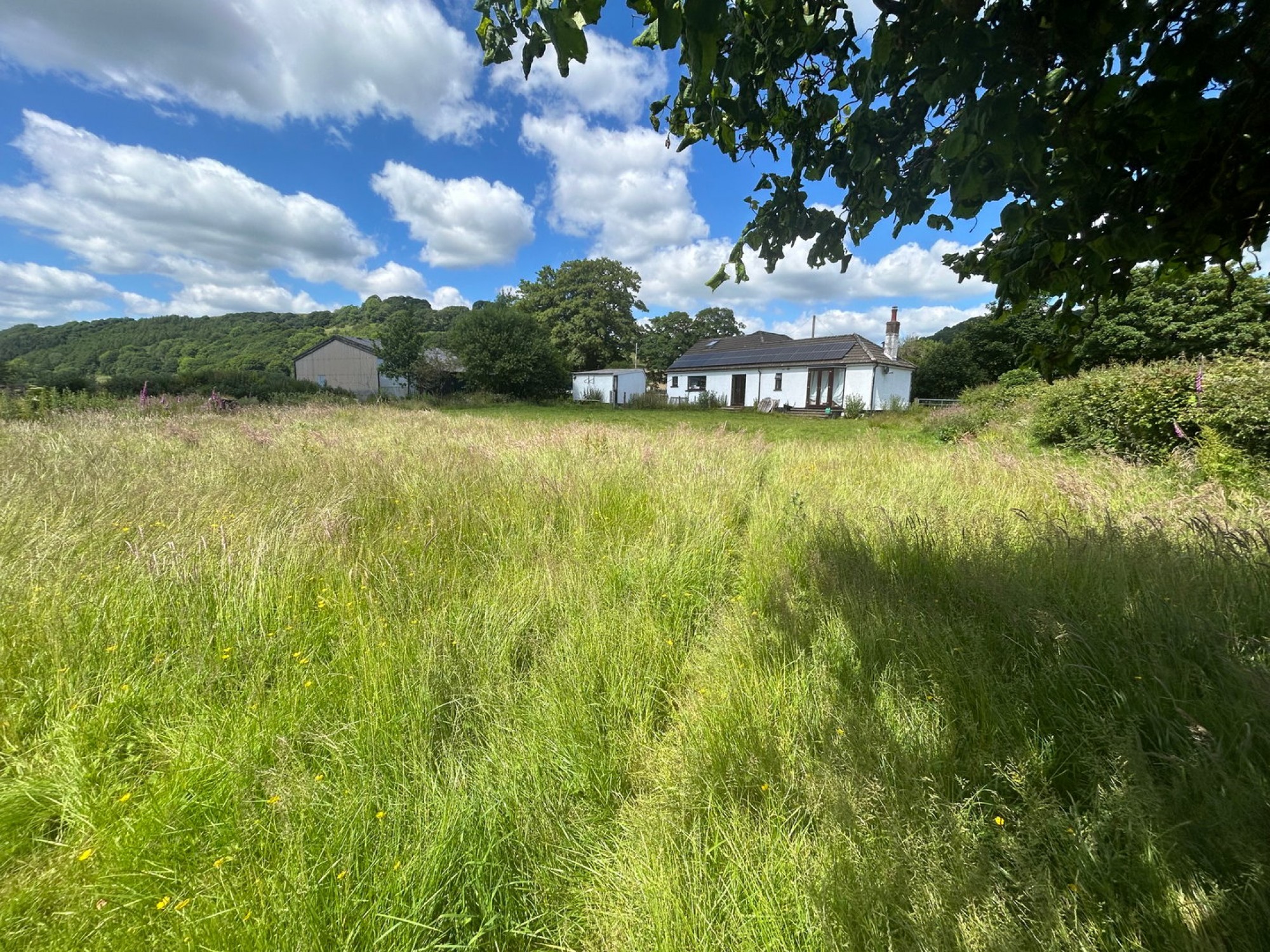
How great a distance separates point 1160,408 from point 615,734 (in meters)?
8.89

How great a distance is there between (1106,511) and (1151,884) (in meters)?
3.48

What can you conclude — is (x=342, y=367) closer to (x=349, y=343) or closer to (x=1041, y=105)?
(x=349, y=343)

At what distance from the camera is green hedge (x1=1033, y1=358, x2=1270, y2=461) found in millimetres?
5199

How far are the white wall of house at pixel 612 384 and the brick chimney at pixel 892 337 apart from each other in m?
16.9

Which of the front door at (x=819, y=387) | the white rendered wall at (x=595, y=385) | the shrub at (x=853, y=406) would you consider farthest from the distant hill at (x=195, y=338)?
the shrub at (x=853, y=406)

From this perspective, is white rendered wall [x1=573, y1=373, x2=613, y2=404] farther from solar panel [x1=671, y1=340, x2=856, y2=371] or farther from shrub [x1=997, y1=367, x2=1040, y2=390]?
shrub [x1=997, y1=367, x2=1040, y2=390]

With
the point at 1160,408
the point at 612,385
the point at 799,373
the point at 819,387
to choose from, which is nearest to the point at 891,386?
the point at 819,387

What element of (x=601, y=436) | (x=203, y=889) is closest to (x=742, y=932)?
(x=203, y=889)

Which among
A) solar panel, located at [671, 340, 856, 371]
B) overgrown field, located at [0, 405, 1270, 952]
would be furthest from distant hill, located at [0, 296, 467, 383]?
overgrown field, located at [0, 405, 1270, 952]

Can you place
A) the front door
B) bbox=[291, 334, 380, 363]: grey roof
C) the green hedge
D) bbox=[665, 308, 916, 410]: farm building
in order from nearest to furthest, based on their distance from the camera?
the green hedge < bbox=[665, 308, 916, 410]: farm building < the front door < bbox=[291, 334, 380, 363]: grey roof

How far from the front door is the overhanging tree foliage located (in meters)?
26.9

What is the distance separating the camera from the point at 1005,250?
6.08 ft

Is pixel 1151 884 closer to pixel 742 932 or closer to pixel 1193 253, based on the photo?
pixel 742 932

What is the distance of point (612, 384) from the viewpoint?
34062mm
